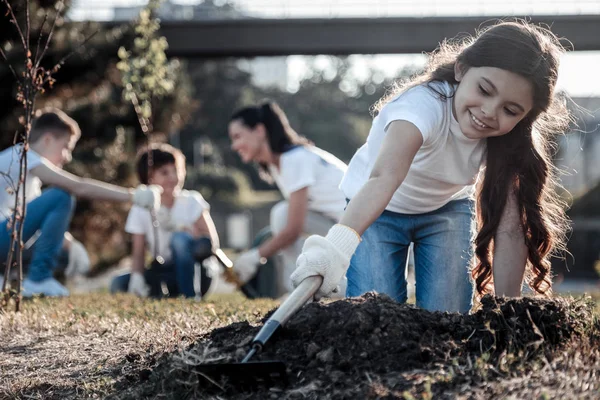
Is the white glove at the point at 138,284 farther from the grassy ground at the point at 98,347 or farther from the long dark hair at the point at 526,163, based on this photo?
the long dark hair at the point at 526,163

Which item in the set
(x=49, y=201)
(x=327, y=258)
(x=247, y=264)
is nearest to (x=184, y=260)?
(x=247, y=264)

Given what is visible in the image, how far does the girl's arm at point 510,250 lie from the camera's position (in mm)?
3955

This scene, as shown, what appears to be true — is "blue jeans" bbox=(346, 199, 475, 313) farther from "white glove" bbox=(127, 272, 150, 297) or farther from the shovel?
"white glove" bbox=(127, 272, 150, 297)

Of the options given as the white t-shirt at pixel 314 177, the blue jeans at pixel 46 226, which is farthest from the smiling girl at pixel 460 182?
the blue jeans at pixel 46 226

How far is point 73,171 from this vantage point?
14.2 m

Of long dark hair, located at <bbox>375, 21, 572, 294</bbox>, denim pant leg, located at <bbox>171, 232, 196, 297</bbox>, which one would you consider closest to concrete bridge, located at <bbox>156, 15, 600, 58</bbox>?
denim pant leg, located at <bbox>171, 232, 196, 297</bbox>

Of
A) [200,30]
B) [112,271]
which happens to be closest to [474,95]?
[112,271]

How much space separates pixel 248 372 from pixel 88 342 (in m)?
1.37

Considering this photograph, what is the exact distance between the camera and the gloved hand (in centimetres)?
300

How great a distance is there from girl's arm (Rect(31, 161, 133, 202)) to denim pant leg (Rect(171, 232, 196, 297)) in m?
0.78

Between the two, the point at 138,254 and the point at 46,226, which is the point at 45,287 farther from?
the point at 138,254

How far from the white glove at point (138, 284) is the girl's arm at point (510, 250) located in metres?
4.75

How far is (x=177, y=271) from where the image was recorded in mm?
7844

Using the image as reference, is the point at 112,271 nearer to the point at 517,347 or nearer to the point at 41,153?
the point at 41,153
